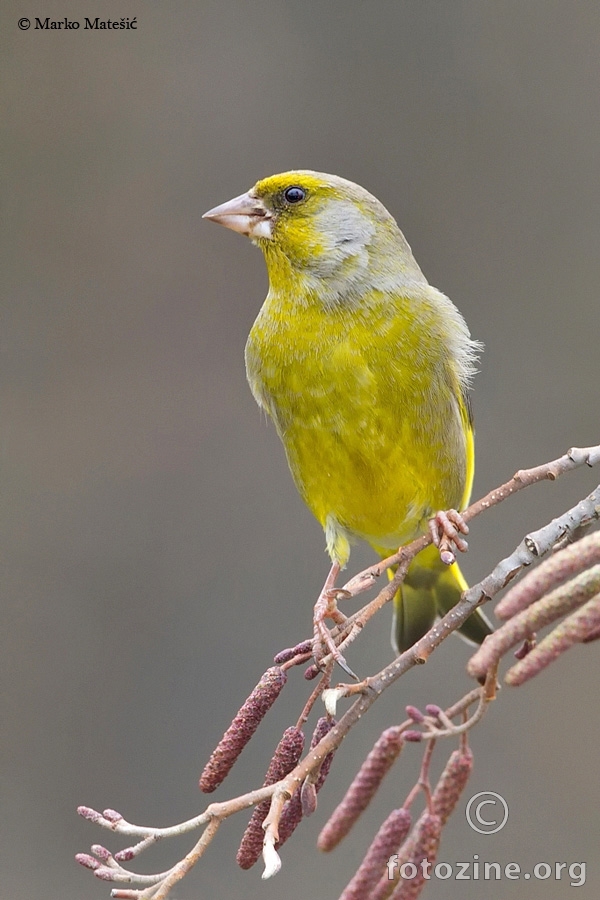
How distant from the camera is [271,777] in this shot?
5.94 feet

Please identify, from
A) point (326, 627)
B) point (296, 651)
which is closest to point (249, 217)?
point (326, 627)

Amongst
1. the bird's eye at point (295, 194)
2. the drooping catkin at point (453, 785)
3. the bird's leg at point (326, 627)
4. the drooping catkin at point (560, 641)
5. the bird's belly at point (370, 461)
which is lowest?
the drooping catkin at point (453, 785)

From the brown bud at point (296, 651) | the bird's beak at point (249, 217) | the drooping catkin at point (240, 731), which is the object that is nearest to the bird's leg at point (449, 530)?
the brown bud at point (296, 651)

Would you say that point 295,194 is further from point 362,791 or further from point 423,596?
point 362,791

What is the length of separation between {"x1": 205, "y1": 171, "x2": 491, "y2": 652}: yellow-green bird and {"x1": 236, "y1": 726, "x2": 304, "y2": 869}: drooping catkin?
1215 mm

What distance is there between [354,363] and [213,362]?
2.90 metres

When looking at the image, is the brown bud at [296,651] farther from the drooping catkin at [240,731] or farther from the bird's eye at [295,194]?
the bird's eye at [295,194]

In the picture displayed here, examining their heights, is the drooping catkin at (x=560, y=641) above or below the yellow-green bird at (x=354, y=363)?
below

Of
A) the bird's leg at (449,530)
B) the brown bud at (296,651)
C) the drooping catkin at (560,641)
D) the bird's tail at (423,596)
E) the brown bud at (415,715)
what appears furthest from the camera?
the bird's tail at (423,596)

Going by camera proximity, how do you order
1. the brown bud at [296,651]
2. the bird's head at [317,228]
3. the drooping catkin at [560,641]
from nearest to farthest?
1. the drooping catkin at [560,641]
2. the brown bud at [296,651]
3. the bird's head at [317,228]

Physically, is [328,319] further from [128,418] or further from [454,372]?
[128,418]

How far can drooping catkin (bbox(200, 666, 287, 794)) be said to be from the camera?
72.6 inches

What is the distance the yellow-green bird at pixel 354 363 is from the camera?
2910 mm

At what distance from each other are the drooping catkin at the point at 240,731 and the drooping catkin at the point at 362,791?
0.84ft
